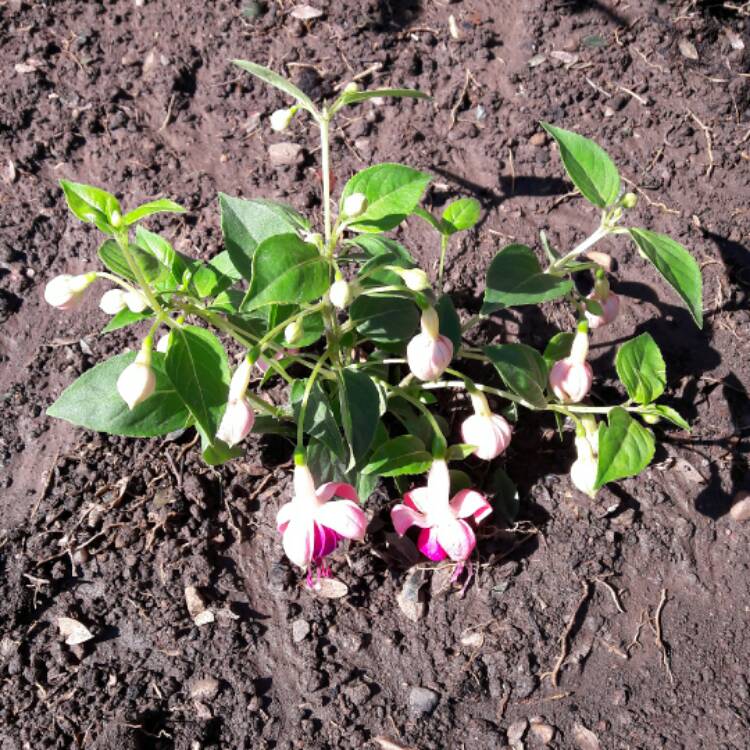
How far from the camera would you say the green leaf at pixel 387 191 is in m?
1.46

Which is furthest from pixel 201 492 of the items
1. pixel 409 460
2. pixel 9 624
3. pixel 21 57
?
pixel 21 57

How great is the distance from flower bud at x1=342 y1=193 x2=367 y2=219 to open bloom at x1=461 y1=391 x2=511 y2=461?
48cm

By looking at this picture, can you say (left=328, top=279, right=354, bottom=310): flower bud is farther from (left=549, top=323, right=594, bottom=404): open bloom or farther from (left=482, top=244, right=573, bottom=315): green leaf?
(left=549, top=323, right=594, bottom=404): open bloom

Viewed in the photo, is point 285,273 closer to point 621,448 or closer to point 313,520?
point 313,520

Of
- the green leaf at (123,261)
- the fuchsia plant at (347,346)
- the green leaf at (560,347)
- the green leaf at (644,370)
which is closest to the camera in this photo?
the fuchsia plant at (347,346)

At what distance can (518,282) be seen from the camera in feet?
5.34

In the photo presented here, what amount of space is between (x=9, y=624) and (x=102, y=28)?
1984 mm

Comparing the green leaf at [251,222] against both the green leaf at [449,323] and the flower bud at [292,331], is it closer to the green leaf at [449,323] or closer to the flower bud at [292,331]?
the flower bud at [292,331]

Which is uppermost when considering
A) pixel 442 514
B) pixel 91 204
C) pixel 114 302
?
pixel 91 204

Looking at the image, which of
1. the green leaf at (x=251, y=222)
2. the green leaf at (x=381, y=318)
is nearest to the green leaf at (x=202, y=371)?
the green leaf at (x=251, y=222)

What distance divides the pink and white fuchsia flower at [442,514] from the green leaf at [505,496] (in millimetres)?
381

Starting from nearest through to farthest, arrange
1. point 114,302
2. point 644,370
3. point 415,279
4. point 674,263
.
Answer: point 415,279
point 114,302
point 674,263
point 644,370

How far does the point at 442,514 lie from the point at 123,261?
81 centimetres

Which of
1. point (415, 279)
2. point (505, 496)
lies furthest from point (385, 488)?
point (415, 279)
